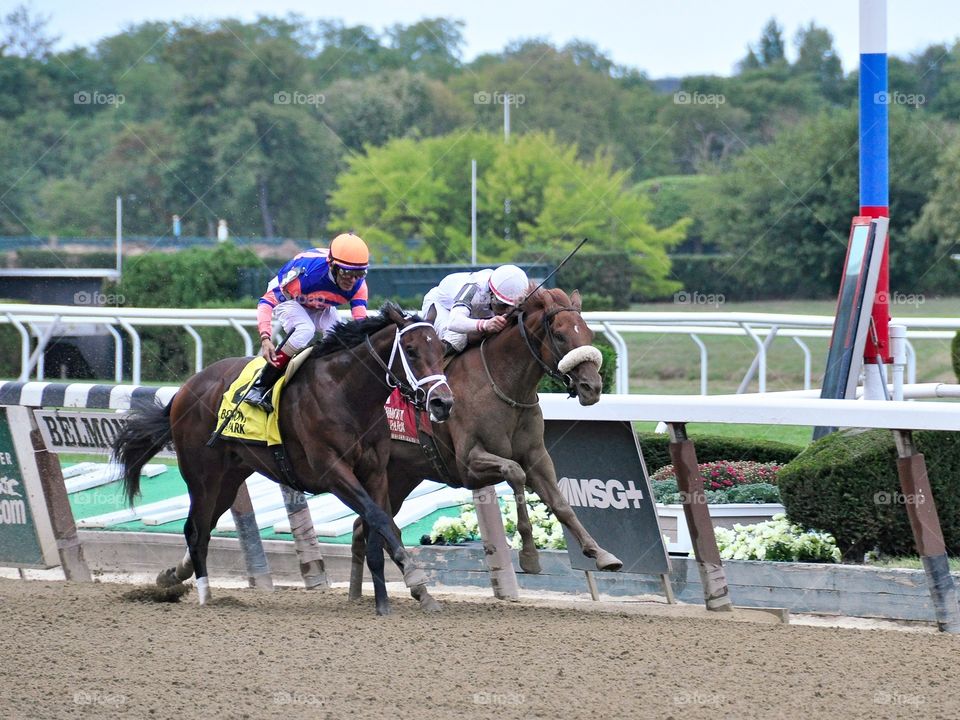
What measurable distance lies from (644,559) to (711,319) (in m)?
3.15

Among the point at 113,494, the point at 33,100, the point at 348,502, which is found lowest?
the point at 113,494

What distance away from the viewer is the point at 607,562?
189 inches

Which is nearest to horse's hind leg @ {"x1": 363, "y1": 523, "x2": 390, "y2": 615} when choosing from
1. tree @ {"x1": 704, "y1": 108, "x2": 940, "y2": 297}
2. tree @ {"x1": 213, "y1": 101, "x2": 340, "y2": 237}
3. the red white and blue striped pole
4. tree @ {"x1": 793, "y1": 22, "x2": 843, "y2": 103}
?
the red white and blue striped pole

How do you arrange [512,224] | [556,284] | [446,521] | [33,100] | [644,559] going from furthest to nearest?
[33,100], [512,224], [556,284], [446,521], [644,559]

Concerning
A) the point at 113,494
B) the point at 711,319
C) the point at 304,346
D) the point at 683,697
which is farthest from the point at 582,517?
the point at 113,494

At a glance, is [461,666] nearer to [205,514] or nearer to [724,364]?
[205,514]

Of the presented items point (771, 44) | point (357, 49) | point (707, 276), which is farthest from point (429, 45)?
point (707, 276)

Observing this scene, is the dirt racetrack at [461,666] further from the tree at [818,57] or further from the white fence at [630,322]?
the tree at [818,57]

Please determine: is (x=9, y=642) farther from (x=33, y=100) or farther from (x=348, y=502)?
(x=33, y=100)

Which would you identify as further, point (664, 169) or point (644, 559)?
point (664, 169)

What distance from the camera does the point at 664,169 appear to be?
126 feet

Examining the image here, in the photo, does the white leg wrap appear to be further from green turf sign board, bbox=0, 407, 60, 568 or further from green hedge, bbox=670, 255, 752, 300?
green hedge, bbox=670, 255, 752, 300

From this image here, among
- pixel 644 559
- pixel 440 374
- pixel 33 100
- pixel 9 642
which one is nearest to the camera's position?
pixel 9 642

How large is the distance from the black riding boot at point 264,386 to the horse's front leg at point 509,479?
0.86 meters
